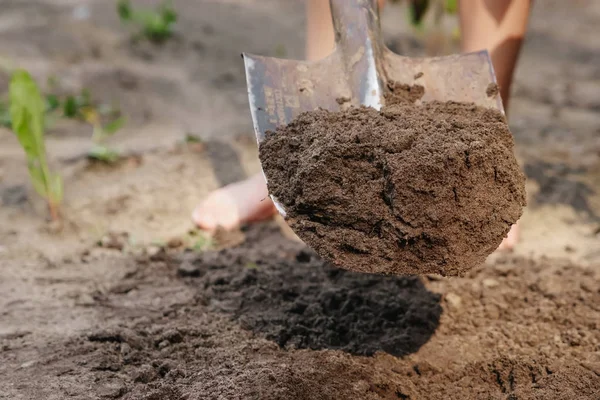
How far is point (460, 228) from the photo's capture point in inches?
51.1

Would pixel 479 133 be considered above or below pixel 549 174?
above

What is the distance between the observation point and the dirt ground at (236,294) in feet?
4.63

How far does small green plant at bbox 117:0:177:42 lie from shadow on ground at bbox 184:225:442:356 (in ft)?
7.31

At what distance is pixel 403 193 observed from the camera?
1296 millimetres

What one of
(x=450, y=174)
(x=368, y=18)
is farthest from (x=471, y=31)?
(x=450, y=174)

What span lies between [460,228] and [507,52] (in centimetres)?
120

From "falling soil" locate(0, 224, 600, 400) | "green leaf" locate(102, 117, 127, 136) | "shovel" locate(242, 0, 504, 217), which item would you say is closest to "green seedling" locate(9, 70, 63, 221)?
"falling soil" locate(0, 224, 600, 400)

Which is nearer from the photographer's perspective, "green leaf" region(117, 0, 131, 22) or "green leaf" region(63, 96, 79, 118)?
"green leaf" region(63, 96, 79, 118)

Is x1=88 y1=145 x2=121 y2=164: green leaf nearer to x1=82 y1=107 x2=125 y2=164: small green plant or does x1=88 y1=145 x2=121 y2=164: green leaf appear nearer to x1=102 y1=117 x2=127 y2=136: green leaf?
x1=82 y1=107 x2=125 y2=164: small green plant

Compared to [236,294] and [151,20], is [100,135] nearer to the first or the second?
[151,20]

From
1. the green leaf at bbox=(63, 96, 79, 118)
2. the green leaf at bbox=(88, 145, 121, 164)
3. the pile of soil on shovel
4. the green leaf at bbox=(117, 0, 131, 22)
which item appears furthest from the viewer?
the green leaf at bbox=(117, 0, 131, 22)

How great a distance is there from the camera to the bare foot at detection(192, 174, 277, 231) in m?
2.30

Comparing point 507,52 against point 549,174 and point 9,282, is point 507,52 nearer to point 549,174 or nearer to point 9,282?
point 549,174

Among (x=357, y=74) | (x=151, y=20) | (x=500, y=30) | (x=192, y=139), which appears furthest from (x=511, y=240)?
(x=151, y=20)
